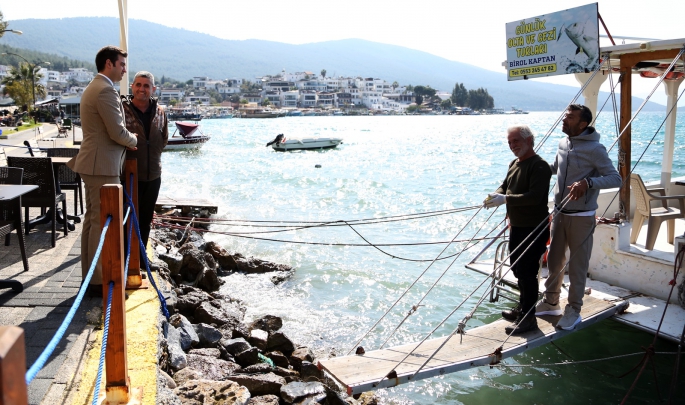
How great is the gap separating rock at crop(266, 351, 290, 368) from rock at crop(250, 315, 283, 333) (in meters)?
0.91

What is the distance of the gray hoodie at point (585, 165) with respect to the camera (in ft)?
16.6

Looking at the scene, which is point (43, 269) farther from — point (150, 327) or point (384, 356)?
point (384, 356)

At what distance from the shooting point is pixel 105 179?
472 centimetres

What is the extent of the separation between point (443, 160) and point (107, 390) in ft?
141

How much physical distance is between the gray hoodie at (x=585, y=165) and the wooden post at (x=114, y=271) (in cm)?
390

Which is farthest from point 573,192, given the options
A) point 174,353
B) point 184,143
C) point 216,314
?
point 184,143

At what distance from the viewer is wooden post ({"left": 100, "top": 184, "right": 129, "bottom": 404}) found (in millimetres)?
3029

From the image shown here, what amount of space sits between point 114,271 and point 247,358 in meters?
3.75

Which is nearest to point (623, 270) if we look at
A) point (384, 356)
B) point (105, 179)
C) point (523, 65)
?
point (523, 65)

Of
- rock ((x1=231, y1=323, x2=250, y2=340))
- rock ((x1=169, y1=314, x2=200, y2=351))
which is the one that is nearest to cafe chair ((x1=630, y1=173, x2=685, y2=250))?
rock ((x1=231, y1=323, x2=250, y2=340))

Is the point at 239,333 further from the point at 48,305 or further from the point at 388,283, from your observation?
the point at 388,283

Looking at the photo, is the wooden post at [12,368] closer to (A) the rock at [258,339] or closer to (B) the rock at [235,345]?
(B) the rock at [235,345]

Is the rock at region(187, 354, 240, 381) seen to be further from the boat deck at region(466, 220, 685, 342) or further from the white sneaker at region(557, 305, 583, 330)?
the boat deck at region(466, 220, 685, 342)

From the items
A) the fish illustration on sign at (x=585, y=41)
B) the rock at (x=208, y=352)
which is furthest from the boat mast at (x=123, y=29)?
the fish illustration on sign at (x=585, y=41)
